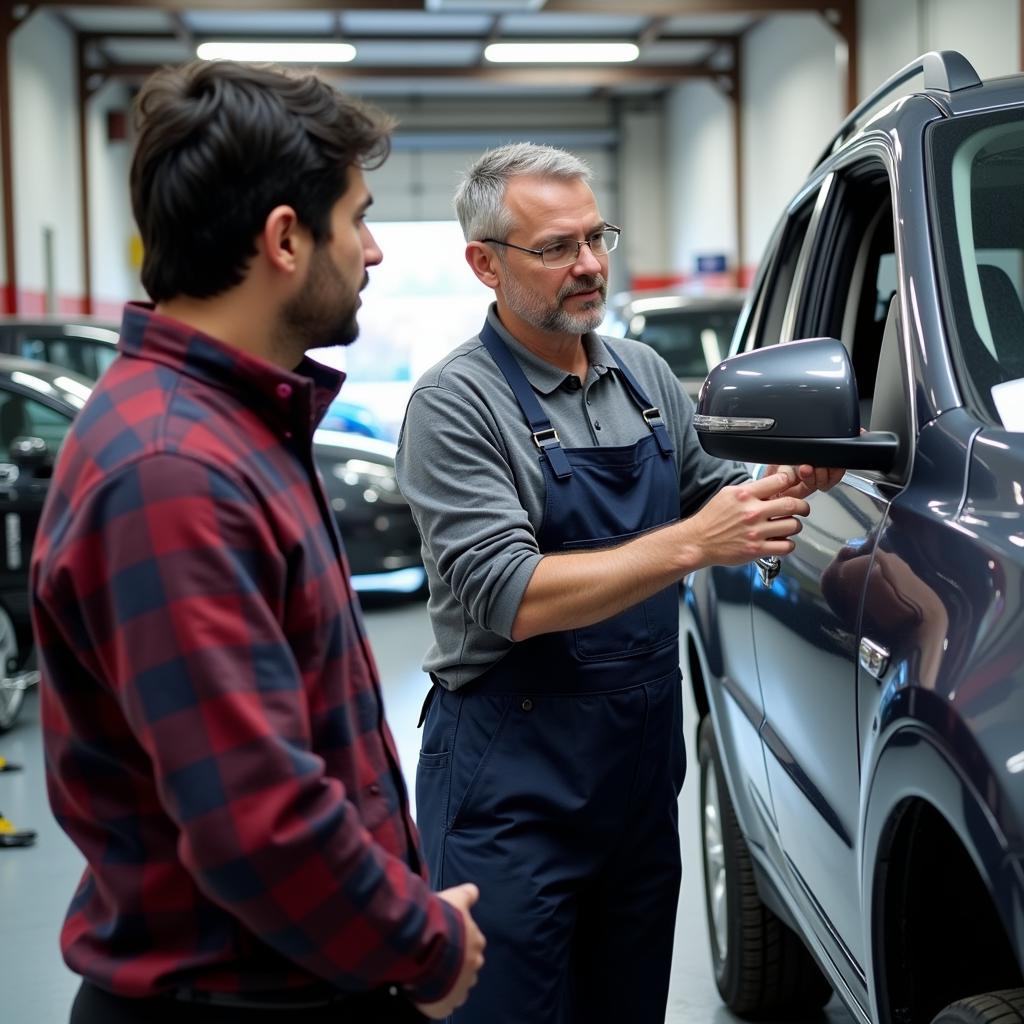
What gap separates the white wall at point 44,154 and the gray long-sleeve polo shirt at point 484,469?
45.5 ft

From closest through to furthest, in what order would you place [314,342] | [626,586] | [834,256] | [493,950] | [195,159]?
[195,159], [314,342], [626,586], [493,950], [834,256]

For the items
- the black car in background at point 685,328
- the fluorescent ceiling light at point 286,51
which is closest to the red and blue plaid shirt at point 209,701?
the black car in background at point 685,328

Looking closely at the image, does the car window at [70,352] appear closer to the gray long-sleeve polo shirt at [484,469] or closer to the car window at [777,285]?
the car window at [777,285]

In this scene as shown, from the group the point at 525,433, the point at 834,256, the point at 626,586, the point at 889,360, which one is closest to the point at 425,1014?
the point at 626,586

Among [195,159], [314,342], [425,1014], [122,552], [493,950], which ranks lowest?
[493,950]

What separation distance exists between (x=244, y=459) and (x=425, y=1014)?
1.76 ft

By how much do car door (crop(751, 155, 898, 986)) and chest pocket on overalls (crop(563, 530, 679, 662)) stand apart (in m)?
0.17

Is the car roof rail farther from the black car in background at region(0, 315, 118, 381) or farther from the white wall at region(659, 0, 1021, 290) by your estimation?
the white wall at region(659, 0, 1021, 290)

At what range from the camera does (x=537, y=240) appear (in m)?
2.26

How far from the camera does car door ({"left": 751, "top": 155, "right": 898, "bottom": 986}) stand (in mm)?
1931

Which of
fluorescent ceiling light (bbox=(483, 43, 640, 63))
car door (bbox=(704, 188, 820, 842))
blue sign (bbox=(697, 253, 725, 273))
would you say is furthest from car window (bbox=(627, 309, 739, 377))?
blue sign (bbox=(697, 253, 725, 273))

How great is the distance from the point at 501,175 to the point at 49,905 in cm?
283

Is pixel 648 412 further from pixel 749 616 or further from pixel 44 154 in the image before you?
pixel 44 154

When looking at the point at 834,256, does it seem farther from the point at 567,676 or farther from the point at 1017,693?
the point at 1017,693
